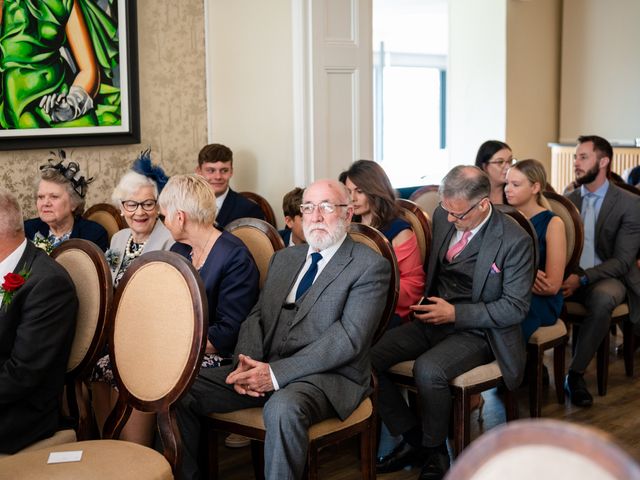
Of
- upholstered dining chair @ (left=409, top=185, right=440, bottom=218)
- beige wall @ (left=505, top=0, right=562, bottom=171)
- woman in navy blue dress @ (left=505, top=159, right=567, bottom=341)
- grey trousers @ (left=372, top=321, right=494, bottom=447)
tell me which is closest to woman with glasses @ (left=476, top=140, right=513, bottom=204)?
upholstered dining chair @ (left=409, top=185, right=440, bottom=218)

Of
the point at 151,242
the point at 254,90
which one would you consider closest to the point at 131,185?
the point at 151,242

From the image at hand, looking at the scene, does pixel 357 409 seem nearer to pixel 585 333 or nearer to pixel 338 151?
pixel 585 333

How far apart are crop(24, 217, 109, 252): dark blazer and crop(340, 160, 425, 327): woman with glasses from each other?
1190mm

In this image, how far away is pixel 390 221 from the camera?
3709 millimetres

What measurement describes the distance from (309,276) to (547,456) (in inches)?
79.9

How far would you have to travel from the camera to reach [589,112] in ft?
29.2

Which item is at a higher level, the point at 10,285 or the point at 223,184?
the point at 223,184

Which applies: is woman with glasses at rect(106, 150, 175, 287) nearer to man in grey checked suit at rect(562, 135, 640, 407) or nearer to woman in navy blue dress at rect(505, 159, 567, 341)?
woman in navy blue dress at rect(505, 159, 567, 341)

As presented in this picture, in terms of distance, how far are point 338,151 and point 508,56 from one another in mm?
3645

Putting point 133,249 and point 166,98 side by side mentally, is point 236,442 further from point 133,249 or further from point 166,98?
point 166,98

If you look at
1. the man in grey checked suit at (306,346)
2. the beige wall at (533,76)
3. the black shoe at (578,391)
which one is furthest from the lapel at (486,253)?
the beige wall at (533,76)

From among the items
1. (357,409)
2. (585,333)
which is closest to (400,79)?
(585,333)

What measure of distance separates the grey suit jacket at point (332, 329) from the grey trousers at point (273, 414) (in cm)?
7

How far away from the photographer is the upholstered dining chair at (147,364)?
2.29 m
